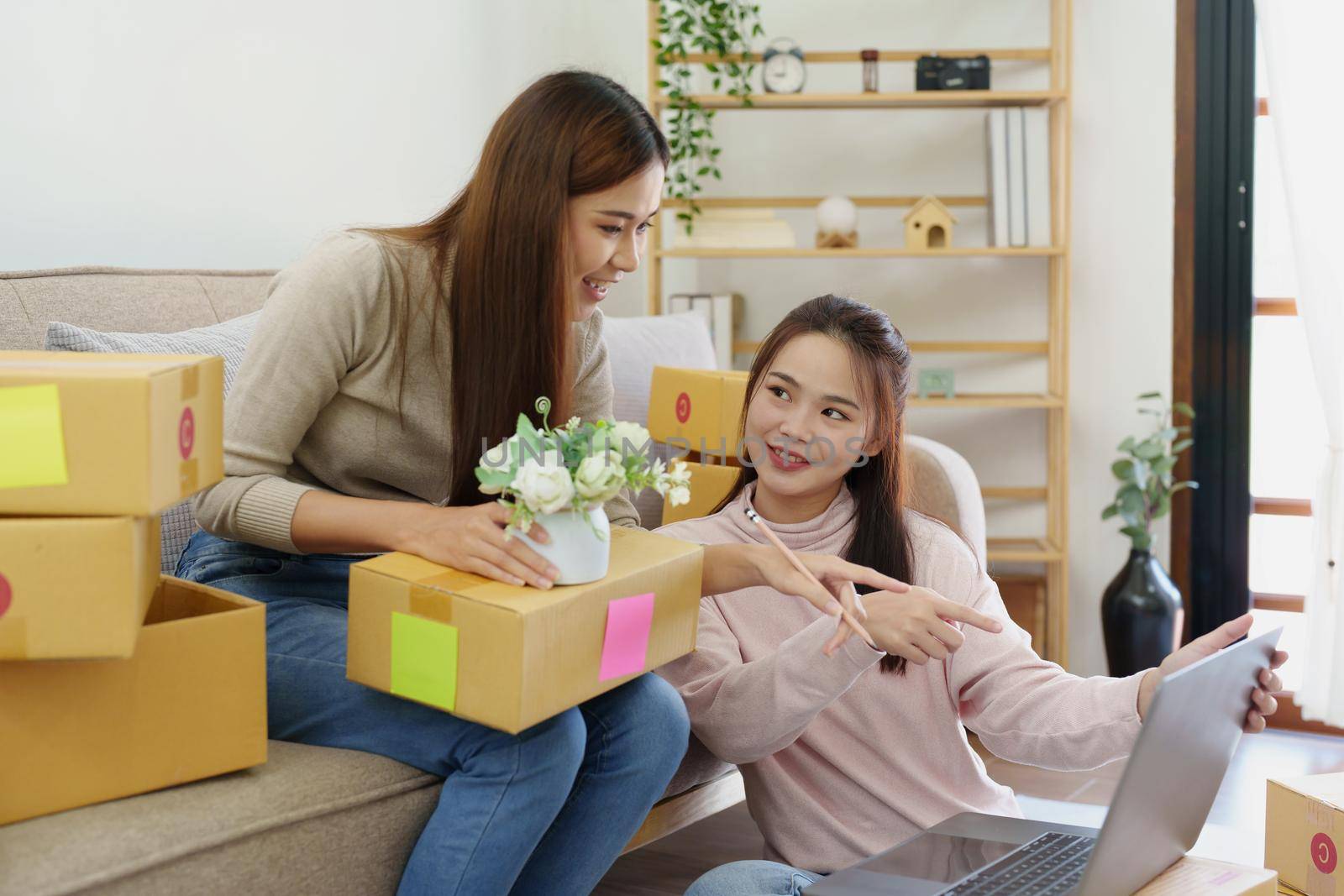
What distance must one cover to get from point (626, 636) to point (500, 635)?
0.56 ft

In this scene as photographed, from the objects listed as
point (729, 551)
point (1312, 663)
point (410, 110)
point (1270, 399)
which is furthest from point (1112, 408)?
point (729, 551)

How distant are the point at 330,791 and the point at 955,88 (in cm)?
241

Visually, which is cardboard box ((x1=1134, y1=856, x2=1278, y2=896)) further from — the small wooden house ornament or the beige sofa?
the small wooden house ornament

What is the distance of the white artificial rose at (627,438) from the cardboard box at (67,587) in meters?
0.43

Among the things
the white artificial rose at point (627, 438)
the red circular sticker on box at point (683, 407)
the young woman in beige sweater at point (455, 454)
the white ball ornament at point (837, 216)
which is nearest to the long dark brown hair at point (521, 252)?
the young woman in beige sweater at point (455, 454)

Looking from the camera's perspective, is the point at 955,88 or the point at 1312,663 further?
the point at 955,88

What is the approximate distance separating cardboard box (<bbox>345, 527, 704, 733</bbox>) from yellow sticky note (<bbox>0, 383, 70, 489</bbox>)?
30 centimetres

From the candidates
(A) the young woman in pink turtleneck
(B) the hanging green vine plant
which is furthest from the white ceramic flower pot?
(B) the hanging green vine plant

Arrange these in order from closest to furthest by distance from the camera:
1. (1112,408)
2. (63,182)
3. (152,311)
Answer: (152,311) < (63,182) < (1112,408)

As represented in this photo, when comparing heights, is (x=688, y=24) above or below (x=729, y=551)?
above

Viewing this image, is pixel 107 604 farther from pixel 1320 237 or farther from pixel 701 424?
pixel 1320 237

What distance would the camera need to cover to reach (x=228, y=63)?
217 centimetres

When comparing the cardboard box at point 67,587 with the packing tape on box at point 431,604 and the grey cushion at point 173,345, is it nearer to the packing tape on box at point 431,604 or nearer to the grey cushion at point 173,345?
the packing tape on box at point 431,604

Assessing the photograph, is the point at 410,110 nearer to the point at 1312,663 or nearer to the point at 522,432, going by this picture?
the point at 522,432
